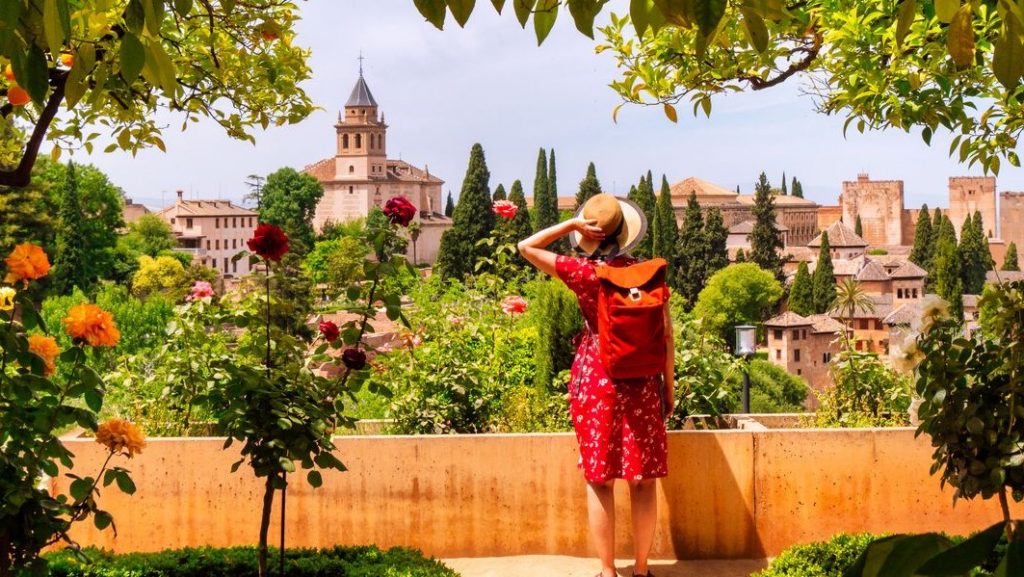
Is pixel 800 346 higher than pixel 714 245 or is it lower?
lower

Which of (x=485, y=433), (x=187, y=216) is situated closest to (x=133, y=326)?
(x=485, y=433)

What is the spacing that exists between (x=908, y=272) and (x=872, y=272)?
179cm

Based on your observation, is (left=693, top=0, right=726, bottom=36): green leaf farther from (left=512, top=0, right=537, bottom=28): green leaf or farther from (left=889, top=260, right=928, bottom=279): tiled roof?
(left=889, top=260, right=928, bottom=279): tiled roof

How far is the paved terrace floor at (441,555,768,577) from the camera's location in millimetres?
3688

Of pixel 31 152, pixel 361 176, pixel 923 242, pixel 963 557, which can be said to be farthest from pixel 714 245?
pixel 963 557

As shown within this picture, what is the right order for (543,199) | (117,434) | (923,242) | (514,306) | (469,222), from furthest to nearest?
(543,199) < (923,242) < (469,222) < (514,306) < (117,434)

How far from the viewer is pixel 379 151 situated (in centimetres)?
9981

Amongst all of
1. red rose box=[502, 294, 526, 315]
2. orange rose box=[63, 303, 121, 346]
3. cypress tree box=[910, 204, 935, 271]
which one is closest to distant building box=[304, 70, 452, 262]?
cypress tree box=[910, 204, 935, 271]

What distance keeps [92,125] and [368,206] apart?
309 ft

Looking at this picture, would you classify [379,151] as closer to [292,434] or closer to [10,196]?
[10,196]

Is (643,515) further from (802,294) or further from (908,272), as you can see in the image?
(908,272)

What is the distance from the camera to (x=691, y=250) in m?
57.8

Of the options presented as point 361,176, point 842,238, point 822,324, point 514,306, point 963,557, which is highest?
point 361,176

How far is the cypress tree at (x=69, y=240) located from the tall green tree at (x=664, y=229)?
25341 mm
